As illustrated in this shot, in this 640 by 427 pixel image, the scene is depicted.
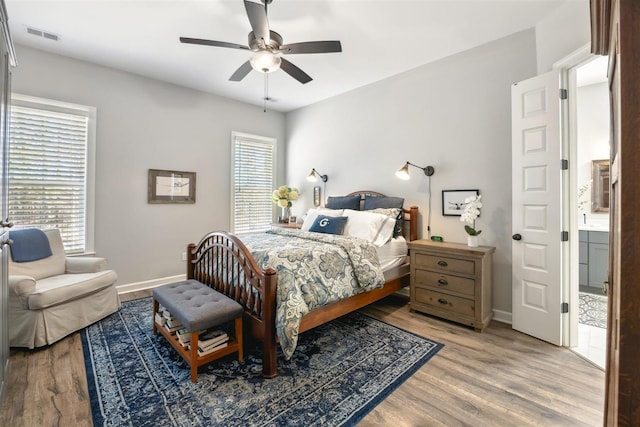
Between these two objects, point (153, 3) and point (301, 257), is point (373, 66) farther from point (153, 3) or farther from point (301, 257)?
point (301, 257)

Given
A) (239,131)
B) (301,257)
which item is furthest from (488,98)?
(239,131)

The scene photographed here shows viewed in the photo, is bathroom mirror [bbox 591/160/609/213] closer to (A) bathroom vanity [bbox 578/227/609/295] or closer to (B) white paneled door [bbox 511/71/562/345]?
(A) bathroom vanity [bbox 578/227/609/295]

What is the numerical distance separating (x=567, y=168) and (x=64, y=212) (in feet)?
17.2

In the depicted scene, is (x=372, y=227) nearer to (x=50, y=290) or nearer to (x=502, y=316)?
(x=502, y=316)

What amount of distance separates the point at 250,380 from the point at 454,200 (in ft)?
9.07

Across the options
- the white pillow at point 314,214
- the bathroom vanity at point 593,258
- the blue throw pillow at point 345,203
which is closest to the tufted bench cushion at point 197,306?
the white pillow at point 314,214

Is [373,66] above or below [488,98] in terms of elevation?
above

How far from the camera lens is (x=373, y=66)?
11.9ft

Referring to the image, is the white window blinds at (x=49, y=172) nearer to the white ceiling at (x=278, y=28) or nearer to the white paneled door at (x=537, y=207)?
the white ceiling at (x=278, y=28)

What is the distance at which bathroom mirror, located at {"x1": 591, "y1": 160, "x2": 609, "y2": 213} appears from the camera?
3926 millimetres

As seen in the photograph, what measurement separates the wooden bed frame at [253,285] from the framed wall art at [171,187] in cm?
149

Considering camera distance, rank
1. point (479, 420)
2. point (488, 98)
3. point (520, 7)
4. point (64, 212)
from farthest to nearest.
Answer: point (64, 212) < point (488, 98) < point (520, 7) < point (479, 420)

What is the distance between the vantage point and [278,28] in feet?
9.29

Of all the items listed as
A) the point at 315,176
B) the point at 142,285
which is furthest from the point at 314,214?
the point at 142,285
